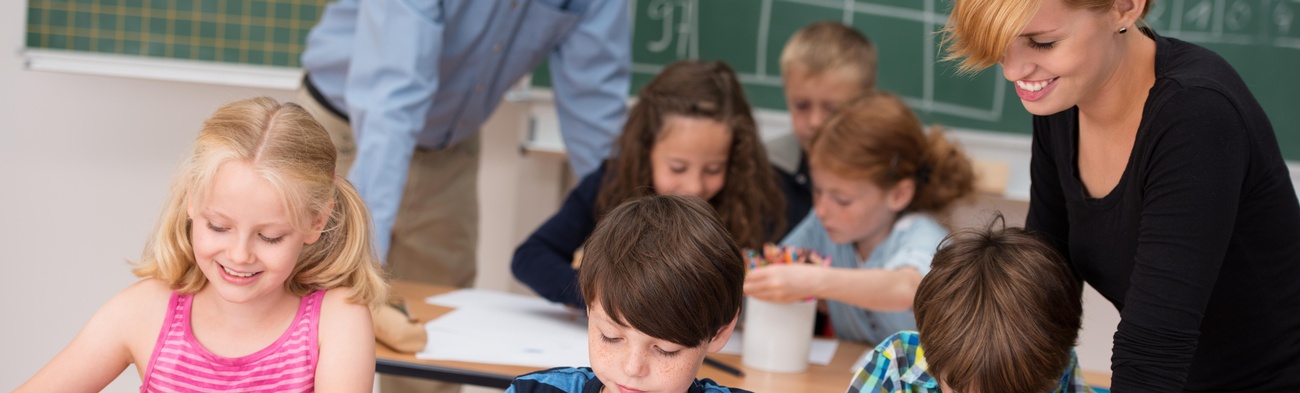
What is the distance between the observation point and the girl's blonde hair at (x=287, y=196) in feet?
4.63

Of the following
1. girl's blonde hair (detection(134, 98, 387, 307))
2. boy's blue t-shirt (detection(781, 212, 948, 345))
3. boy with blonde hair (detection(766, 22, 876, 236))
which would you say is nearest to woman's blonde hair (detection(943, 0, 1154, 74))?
girl's blonde hair (detection(134, 98, 387, 307))

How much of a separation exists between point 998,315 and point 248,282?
3.02 ft

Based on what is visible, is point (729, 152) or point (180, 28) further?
point (180, 28)

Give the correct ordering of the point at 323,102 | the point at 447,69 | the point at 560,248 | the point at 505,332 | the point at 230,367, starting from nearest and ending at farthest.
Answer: the point at 230,367
the point at 505,332
the point at 560,248
the point at 447,69
the point at 323,102

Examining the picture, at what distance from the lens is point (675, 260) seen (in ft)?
4.03

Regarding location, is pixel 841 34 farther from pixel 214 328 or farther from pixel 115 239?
pixel 115 239

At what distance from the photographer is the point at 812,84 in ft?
9.05

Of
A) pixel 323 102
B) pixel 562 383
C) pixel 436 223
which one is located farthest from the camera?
pixel 436 223

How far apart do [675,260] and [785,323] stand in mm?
725

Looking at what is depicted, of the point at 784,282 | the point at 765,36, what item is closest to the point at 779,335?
the point at 784,282

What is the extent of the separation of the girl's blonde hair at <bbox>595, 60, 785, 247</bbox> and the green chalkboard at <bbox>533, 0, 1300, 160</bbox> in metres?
0.80

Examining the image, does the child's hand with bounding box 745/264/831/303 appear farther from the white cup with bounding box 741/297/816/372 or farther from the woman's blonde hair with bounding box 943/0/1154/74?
the woman's blonde hair with bounding box 943/0/1154/74

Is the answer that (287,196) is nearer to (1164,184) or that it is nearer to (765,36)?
(1164,184)

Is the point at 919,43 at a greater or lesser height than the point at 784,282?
greater
